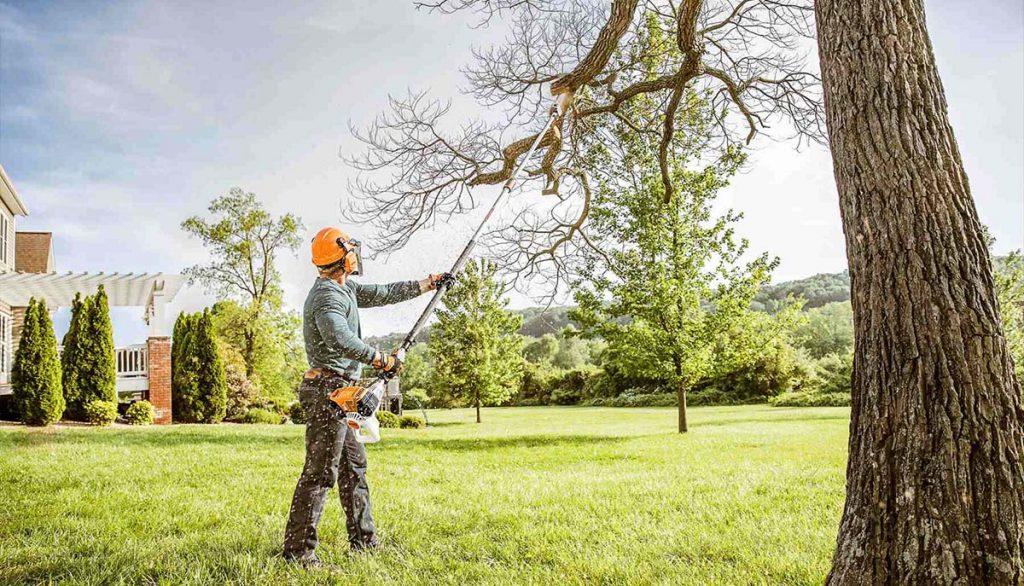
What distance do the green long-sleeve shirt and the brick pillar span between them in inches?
659

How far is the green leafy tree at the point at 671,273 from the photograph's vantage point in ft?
43.6

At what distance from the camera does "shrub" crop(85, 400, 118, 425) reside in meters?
15.1

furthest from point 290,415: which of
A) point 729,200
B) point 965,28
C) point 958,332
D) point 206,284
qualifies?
point 958,332

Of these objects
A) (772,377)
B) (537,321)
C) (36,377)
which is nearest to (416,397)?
(772,377)

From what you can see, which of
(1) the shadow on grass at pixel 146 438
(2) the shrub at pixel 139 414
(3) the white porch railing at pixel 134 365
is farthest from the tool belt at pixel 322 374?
(3) the white porch railing at pixel 134 365

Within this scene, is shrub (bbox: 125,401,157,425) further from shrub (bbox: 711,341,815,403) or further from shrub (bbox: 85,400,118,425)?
shrub (bbox: 711,341,815,403)

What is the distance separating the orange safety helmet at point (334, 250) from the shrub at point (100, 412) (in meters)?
14.4

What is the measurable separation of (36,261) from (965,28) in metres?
26.7

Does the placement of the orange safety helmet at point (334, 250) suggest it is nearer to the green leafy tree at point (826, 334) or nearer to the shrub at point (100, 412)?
the shrub at point (100, 412)

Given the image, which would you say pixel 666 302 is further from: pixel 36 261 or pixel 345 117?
pixel 36 261

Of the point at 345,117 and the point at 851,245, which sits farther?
the point at 345,117

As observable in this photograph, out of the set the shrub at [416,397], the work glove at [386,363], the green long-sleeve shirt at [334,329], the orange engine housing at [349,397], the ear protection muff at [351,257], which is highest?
the ear protection muff at [351,257]

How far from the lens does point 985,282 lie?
2.47 m

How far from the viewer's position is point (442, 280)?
423 centimetres
